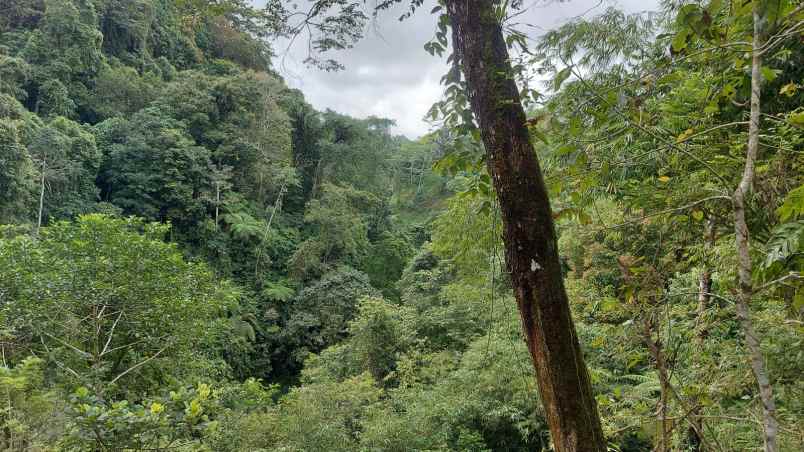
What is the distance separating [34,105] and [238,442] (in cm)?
1536

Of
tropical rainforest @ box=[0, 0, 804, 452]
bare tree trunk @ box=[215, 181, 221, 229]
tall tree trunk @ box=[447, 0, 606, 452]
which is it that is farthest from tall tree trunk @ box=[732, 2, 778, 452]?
bare tree trunk @ box=[215, 181, 221, 229]

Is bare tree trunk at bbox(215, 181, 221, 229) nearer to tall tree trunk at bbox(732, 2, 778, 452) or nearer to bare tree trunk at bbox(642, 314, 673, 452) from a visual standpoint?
bare tree trunk at bbox(642, 314, 673, 452)

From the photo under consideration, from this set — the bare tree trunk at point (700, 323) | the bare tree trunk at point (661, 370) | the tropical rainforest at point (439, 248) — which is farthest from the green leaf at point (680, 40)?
the bare tree trunk at point (661, 370)

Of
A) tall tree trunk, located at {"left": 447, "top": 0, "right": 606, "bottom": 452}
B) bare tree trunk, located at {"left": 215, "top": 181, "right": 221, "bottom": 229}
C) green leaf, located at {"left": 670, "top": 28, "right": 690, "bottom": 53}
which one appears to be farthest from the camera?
bare tree trunk, located at {"left": 215, "top": 181, "right": 221, "bottom": 229}

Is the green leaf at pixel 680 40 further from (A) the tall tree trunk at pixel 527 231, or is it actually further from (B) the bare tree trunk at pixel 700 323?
(B) the bare tree trunk at pixel 700 323

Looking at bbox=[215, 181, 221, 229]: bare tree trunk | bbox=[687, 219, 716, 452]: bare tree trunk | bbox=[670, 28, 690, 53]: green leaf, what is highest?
bbox=[215, 181, 221, 229]: bare tree trunk

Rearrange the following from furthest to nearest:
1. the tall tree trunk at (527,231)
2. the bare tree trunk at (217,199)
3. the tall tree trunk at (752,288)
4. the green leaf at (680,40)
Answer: the bare tree trunk at (217,199) < the tall tree trunk at (527,231) < the green leaf at (680,40) < the tall tree trunk at (752,288)

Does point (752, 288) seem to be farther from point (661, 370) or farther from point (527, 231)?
point (527, 231)

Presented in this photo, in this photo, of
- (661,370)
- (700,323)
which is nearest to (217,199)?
(700,323)

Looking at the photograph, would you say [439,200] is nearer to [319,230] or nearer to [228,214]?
[319,230]

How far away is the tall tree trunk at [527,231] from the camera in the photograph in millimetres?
1083

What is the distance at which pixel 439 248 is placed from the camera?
359 inches

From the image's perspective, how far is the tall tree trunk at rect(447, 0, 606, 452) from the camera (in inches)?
42.6

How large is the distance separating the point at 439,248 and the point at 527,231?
799 cm
